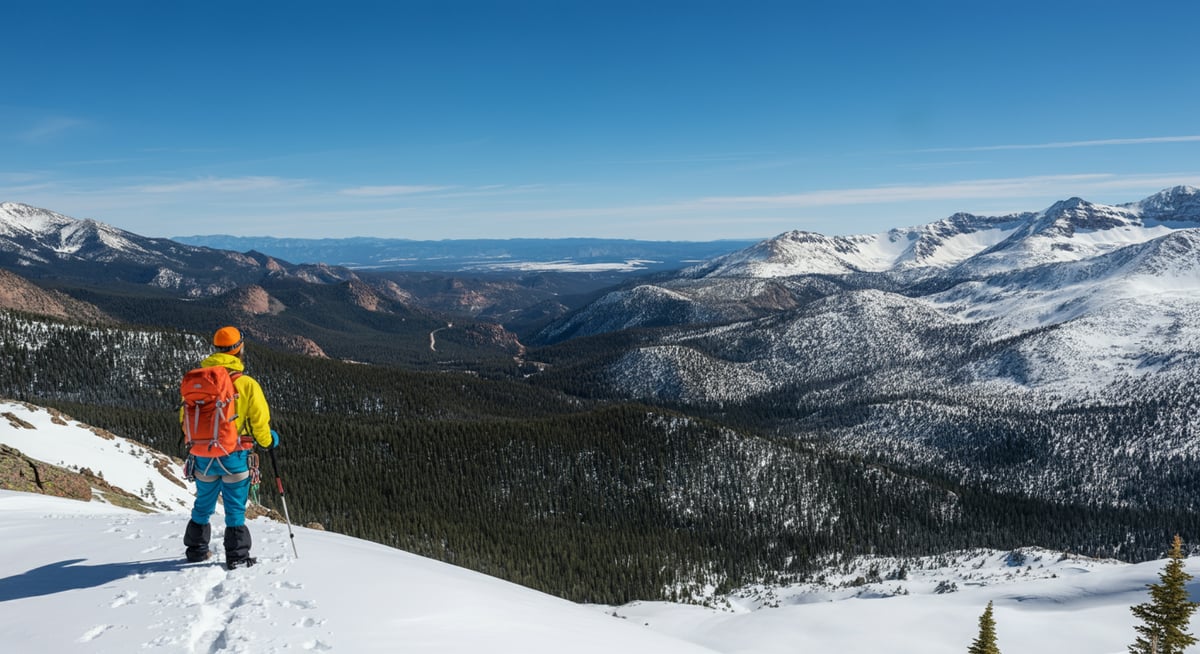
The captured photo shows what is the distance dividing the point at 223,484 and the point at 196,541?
1.31 m

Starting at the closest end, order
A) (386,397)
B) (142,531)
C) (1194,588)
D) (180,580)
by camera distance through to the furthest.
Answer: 1. (180,580)
2. (142,531)
3. (1194,588)
4. (386,397)

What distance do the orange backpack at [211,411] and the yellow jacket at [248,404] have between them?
12 cm

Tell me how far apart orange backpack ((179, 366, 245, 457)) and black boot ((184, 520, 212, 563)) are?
178cm

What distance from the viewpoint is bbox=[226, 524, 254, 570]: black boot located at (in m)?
13.3

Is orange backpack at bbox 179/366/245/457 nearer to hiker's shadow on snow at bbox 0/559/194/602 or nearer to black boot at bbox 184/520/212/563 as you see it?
black boot at bbox 184/520/212/563

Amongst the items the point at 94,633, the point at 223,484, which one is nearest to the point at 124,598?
the point at 94,633

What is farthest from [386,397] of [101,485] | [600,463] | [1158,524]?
[1158,524]

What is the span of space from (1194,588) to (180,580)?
68399mm

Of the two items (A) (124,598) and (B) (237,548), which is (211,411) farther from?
(A) (124,598)

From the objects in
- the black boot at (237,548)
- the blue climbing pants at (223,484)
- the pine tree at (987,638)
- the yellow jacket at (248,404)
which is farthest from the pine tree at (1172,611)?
the blue climbing pants at (223,484)

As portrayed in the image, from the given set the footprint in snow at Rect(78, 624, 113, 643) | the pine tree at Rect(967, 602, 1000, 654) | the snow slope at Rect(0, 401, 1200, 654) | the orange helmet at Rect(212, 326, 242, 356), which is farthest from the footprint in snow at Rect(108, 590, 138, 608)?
the pine tree at Rect(967, 602, 1000, 654)

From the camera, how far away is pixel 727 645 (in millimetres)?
41344

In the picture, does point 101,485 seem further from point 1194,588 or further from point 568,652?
point 1194,588

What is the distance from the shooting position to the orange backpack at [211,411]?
41.9 feet
